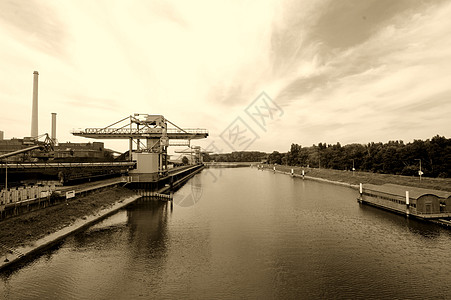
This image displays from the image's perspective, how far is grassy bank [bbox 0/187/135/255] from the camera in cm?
1681

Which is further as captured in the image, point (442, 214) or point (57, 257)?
point (442, 214)

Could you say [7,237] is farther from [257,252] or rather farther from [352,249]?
[352,249]

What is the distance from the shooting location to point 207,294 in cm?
1252

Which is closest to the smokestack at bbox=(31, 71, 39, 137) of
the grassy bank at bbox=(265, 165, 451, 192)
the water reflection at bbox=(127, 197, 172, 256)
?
the water reflection at bbox=(127, 197, 172, 256)

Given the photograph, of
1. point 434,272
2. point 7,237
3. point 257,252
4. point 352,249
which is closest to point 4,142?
point 7,237

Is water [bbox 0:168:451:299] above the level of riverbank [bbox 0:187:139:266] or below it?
below

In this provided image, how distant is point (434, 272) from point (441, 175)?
44.1 metres

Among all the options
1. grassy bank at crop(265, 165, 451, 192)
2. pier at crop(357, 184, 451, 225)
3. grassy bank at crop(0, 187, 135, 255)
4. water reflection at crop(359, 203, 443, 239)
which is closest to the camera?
→ grassy bank at crop(0, 187, 135, 255)

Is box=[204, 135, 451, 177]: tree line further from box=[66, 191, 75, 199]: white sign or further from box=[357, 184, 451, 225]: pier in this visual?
box=[66, 191, 75, 199]: white sign

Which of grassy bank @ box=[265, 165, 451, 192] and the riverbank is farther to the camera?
grassy bank @ box=[265, 165, 451, 192]

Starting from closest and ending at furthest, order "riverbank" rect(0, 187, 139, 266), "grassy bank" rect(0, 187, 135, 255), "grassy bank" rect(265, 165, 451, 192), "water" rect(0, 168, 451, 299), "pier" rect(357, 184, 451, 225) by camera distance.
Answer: "water" rect(0, 168, 451, 299), "riverbank" rect(0, 187, 139, 266), "grassy bank" rect(0, 187, 135, 255), "pier" rect(357, 184, 451, 225), "grassy bank" rect(265, 165, 451, 192)

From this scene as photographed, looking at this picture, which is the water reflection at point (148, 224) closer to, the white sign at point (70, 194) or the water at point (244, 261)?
the water at point (244, 261)

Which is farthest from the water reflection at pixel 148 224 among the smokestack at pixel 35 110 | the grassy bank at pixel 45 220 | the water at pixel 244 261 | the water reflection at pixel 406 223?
the smokestack at pixel 35 110

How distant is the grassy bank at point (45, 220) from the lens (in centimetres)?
1681
